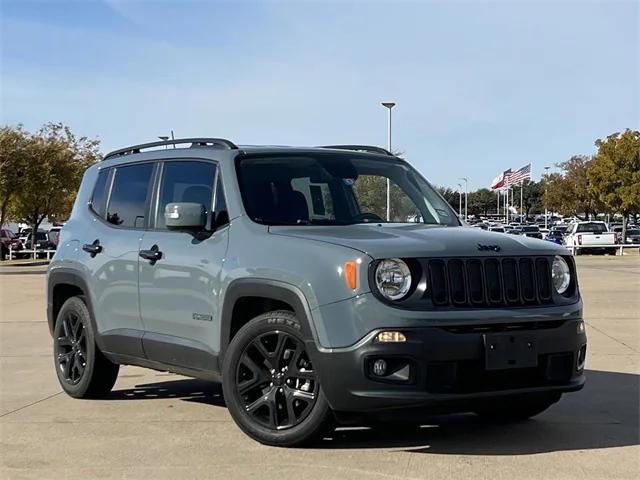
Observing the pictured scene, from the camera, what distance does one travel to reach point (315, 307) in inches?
193

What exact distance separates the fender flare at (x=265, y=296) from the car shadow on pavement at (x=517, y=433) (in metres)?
0.87

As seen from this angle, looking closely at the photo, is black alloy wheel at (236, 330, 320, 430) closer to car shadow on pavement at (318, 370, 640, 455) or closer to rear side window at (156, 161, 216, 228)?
car shadow on pavement at (318, 370, 640, 455)

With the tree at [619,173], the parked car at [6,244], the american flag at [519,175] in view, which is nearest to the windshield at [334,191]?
the parked car at [6,244]

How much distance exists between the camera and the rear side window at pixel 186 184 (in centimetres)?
612

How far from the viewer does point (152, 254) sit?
243 inches

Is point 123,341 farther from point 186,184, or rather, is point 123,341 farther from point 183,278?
point 186,184

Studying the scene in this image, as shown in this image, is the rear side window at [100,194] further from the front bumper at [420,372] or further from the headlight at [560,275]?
the headlight at [560,275]

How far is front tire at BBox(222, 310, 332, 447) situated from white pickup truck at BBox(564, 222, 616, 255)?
118 feet

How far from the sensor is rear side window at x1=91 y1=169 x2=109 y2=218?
7.20 metres

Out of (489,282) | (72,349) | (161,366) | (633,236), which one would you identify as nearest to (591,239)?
A: (633,236)

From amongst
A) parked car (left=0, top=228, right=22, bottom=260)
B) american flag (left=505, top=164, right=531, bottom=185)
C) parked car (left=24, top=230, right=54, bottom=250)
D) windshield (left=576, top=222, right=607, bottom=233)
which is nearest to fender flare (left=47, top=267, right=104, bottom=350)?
windshield (left=576, top=222, right=607, bottom=233)

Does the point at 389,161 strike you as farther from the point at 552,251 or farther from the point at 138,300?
the point at 138,300

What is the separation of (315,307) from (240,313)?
0.80 meters

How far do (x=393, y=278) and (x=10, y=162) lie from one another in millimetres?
34957
